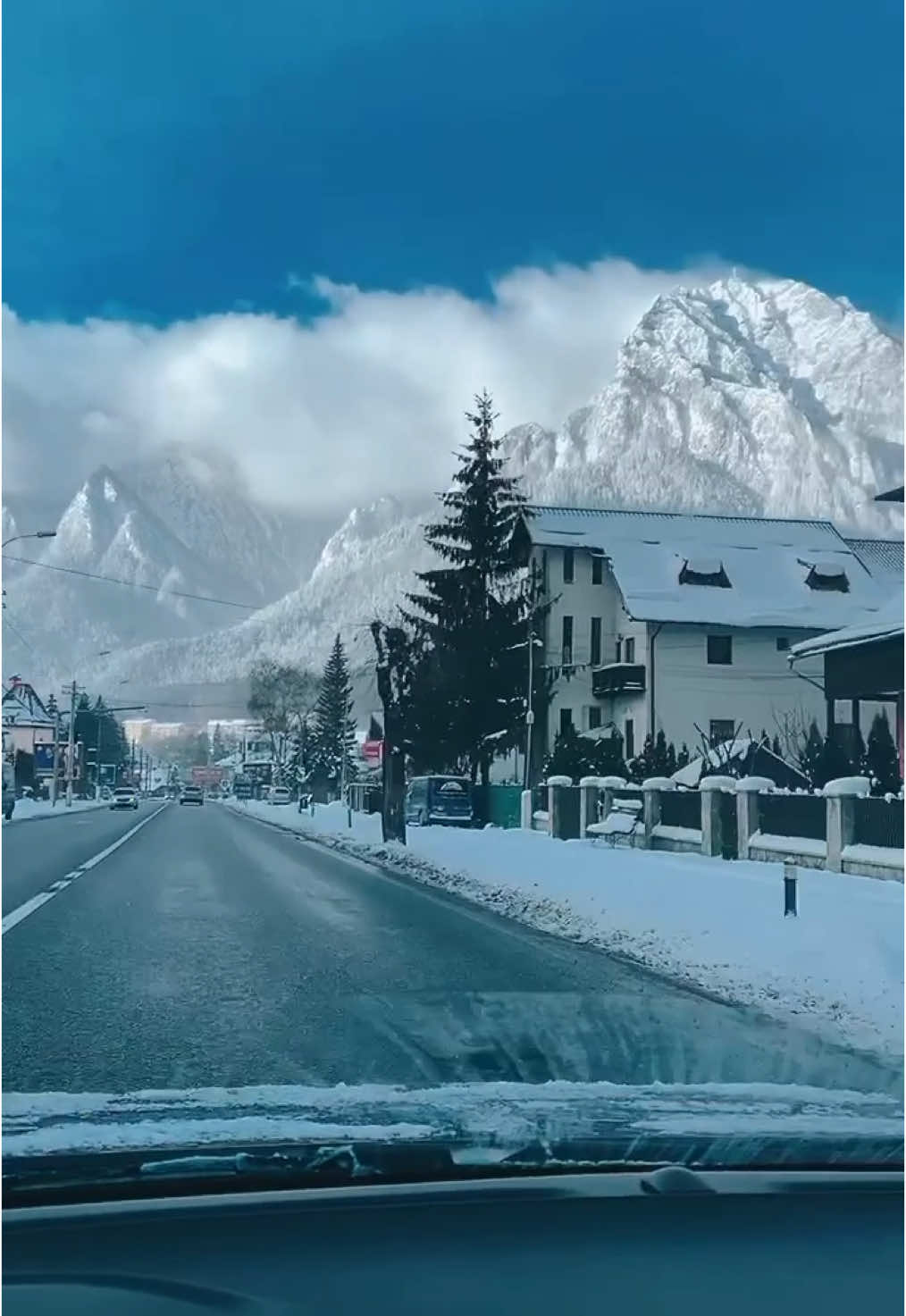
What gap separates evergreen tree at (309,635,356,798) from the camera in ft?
92.1

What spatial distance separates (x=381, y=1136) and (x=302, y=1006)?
192 inches

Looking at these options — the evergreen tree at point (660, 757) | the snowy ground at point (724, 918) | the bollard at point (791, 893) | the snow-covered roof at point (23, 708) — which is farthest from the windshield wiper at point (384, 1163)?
the snow-covered roof at point (23, 708)

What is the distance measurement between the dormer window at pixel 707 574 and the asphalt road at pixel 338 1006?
12876 mm

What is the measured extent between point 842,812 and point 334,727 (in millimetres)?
18266

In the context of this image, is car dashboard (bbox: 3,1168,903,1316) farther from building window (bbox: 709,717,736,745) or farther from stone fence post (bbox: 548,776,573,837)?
stone fence post (bbox: 548,776,573,837)

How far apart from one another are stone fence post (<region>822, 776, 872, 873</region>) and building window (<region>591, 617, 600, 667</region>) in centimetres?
978

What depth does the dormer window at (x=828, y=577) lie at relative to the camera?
27641mm

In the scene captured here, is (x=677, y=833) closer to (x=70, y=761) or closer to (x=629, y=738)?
(x=629, y=738)

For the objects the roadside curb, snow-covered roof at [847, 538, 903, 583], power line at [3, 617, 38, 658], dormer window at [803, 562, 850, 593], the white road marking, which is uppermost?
snow-covered roof at [847, 538, 903, 583]

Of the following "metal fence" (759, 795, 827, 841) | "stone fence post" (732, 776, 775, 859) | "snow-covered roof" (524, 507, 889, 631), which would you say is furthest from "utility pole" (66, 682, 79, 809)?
"metal fence" (759, 795, 827, 841)

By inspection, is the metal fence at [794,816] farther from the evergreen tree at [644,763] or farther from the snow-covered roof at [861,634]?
the evergreen tree at [644,763]

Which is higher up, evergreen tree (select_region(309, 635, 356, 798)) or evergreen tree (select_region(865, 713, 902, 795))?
evergreen tree (select_region(309, 635, 356, 798))

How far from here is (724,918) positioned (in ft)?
50.3

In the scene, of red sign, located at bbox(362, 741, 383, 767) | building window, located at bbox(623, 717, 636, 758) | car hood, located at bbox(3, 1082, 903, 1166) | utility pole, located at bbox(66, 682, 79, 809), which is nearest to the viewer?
car hood, located at bbox(3, 1082, 903, 1166)
